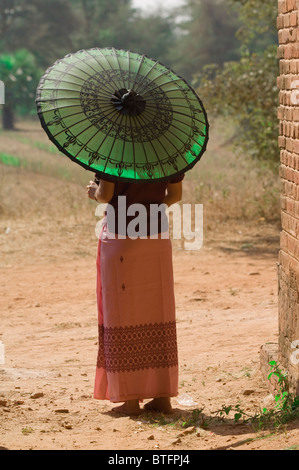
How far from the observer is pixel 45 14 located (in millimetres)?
43125

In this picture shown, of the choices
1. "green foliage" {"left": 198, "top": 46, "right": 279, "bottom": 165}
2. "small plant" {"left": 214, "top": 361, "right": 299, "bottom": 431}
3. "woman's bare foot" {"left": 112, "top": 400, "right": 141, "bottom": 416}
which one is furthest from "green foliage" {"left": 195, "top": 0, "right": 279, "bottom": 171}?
"woman's bare foot" {"left": 112, "top": 400, "right": 141, "bottom": 416}

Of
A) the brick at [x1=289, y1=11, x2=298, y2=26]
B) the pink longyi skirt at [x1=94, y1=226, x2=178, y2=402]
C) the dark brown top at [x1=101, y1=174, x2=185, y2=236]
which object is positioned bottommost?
the pink longyi skirt at [x1=94, y1=226, x2=178, y2=402]

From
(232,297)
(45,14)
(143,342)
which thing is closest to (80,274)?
(232,297)

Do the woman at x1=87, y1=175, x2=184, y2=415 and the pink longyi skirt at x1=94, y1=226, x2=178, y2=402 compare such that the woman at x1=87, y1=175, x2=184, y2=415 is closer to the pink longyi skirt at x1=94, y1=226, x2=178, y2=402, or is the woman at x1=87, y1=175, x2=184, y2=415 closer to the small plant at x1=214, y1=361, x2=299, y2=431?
the pink longyi skirt at x1=94, y1=226, x2=178, y2=402

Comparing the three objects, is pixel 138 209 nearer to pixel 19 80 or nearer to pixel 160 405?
pixel 160 405

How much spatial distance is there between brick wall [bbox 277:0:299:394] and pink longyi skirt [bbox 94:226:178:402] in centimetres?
70

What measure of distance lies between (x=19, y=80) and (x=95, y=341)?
3023 cm

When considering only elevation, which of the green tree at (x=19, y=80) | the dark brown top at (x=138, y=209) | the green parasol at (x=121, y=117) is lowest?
the dark brown top at (x=138, y=209)

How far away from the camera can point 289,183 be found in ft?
14.3

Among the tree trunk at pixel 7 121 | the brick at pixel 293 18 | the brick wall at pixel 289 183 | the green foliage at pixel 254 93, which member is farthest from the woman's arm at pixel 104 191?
the tree trunk at pixel 7 121

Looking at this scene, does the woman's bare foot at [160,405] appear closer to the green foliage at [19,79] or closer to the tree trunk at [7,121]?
the green foliage at [19,79]

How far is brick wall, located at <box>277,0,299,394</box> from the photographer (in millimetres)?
4172

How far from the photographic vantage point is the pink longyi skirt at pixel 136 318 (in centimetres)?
411
